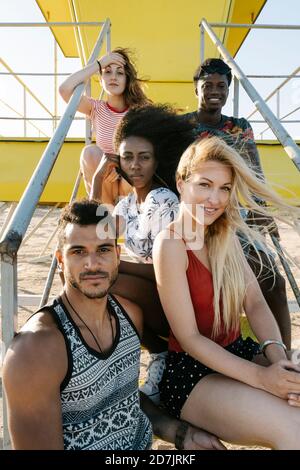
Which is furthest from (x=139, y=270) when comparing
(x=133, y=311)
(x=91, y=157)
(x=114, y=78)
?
(x=114, y=78)

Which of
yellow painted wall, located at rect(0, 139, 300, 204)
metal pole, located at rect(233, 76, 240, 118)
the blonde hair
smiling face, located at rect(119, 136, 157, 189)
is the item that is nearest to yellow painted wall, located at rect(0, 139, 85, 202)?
yellow painted wall, located at rect(0, 139, 300, 204)

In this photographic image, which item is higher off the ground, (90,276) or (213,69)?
(213,69)

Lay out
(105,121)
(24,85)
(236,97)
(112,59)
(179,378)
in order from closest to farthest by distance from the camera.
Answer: (179,378) < (112,59) < (105,121) < (236,97) < (24,85)

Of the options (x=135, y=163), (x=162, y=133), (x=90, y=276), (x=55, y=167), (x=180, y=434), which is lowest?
(x=180, y=434)

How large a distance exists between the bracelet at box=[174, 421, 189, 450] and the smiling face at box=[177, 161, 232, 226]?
28.2 inches

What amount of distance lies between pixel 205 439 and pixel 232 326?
43 centimetres

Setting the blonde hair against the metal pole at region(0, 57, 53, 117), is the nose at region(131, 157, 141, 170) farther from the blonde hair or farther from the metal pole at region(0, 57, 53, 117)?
the metal pole at region(0, 57, 53, 117)

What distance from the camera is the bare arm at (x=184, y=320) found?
162 cm

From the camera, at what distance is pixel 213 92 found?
2986 millimetres

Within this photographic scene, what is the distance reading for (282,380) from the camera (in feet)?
4.99

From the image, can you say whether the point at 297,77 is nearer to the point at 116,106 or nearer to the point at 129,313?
the point at 116,106

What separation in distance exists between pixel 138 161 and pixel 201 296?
0.76m

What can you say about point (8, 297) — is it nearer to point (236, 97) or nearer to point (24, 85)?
point (236, 97)

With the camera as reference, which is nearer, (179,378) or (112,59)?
(179,378)
